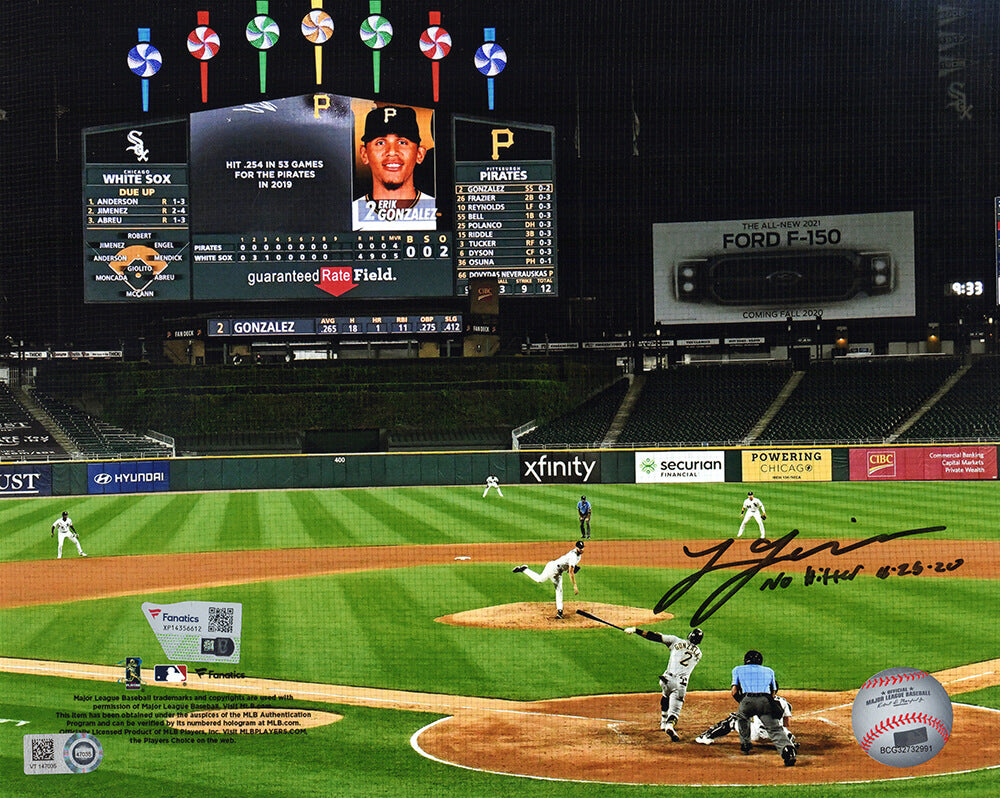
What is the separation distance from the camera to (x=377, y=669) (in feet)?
38.3

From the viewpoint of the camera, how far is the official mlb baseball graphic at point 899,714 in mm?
8523

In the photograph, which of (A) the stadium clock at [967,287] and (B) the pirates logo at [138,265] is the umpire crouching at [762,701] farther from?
(A) the stadium clock at [967,287]

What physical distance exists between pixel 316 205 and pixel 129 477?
31.0ft

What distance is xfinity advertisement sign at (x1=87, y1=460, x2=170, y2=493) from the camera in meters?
31.0

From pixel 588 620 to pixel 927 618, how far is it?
13.9 feet

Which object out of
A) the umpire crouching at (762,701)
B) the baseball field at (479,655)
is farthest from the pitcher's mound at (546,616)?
the umpire crouching at (762,701)

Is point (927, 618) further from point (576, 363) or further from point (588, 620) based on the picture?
point (576, 363)

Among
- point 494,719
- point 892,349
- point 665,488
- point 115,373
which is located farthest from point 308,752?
point 892,349

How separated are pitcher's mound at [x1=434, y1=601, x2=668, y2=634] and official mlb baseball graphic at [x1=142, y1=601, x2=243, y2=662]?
168 inches

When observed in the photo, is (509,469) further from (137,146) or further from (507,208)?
(137,146)

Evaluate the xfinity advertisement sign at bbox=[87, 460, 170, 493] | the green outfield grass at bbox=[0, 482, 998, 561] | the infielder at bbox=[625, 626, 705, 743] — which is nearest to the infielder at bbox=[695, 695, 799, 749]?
the infielder at bbox=[625, 626, 705, 743]

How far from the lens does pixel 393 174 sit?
3084 centimetres

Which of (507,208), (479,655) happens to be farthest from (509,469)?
(479,655)

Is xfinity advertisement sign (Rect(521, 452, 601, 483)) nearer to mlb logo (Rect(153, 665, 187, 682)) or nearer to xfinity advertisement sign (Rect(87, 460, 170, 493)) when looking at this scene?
xfinity advertisement sign (Rect(87, 460, 170, 493))
